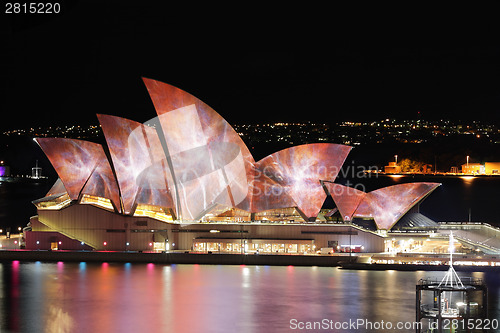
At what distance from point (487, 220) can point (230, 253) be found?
29233 mm

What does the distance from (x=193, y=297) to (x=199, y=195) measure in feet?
34.2

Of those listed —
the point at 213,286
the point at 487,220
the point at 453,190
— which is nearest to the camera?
the point at 213,286

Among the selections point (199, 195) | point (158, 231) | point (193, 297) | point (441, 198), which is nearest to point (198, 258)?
point (158, 231)

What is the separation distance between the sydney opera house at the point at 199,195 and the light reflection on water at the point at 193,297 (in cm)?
237

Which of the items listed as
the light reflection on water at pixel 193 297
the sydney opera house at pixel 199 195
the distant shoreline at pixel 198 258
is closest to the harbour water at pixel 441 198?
the distant shoreline at pixel 198 258

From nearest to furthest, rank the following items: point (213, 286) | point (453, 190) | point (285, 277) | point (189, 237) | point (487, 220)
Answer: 1. point (213, 286)
2. point (285, 277)
3. point (189, 237)
4. point (487, 220)
5. point (453, 190)

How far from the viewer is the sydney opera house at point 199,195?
40.2 meters

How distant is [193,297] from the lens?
3153 cm

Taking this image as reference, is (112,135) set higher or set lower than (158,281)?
higher

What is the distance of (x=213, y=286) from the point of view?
111 feet

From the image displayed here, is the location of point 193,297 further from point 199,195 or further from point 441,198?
point 441,198

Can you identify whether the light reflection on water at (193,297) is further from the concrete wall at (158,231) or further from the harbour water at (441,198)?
the harbour water at (441,198)

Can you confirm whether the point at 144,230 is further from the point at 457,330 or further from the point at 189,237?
the point at 457,330

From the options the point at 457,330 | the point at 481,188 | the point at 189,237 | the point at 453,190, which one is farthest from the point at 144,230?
the point at 481,188
